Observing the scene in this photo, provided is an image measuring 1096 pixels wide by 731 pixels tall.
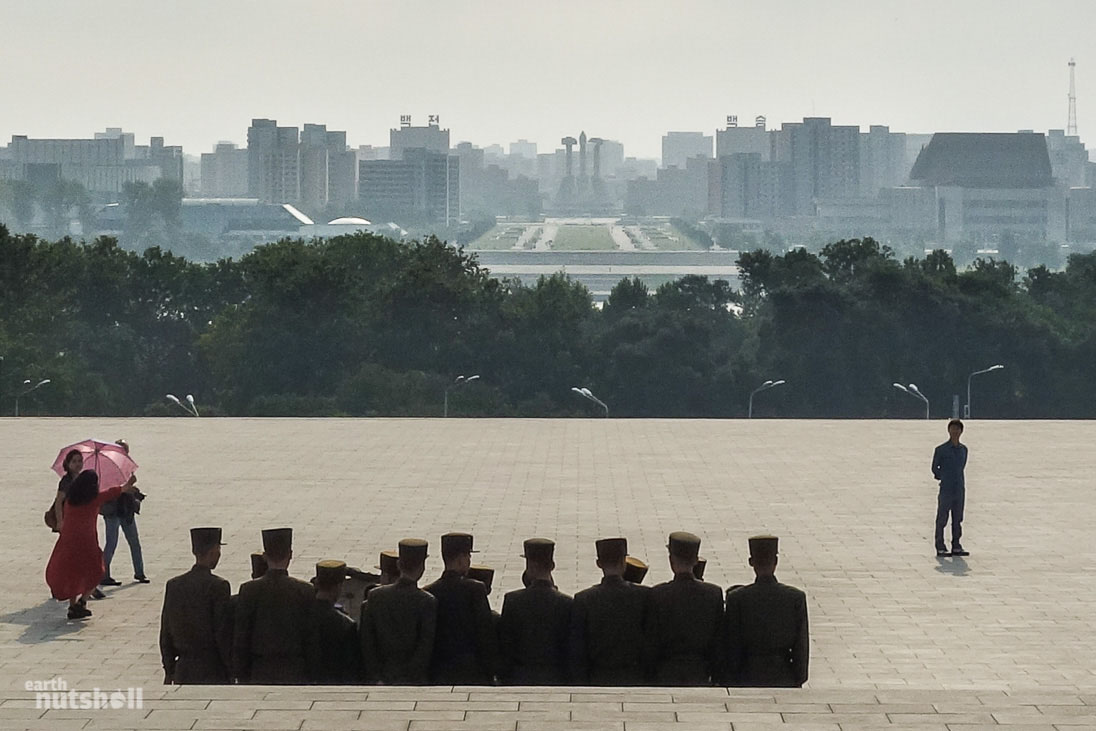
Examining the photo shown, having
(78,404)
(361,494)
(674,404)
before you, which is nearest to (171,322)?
(78,404)

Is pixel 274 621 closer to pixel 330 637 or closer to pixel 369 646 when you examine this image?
pixel 330 637

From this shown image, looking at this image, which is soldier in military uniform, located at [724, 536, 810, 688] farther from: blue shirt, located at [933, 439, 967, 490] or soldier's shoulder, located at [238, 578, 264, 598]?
blue shirt, located at [933, 439, 967, 490]

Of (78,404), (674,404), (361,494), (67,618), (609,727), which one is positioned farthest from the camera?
(674,404)

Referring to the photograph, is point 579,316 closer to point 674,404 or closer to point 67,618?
point 674,404

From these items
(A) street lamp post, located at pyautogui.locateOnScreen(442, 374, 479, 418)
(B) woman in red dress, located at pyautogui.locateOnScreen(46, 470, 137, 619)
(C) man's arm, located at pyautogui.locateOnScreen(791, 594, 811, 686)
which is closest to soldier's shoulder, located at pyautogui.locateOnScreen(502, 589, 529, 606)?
(C) man's arm, located at pyautogui.locateOnScreen(791, 594, 811, 686)

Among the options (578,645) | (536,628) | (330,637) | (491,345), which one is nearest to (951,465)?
(578,645)

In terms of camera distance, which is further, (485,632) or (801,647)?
(485,632)

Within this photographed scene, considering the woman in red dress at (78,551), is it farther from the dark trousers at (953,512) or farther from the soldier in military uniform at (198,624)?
the dark trousers at (953,512)
